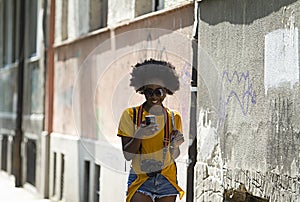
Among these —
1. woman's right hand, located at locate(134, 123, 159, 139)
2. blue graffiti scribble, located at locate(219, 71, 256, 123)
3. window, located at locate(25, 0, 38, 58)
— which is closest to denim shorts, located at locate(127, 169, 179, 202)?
woman's right hand, located at locate(134, 123, 159, 139)

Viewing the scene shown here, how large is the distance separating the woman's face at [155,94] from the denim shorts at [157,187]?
0.60 metres

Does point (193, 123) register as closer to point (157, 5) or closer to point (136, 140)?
point (136, 140)

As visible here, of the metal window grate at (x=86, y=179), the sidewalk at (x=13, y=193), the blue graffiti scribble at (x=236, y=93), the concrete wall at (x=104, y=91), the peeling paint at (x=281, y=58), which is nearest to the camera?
the peeling paint at (x=281, y=58)

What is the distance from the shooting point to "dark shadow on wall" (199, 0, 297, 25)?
6547mm

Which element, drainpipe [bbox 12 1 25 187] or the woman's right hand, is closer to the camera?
the woman's right hand

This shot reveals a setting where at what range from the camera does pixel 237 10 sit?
7195 mm

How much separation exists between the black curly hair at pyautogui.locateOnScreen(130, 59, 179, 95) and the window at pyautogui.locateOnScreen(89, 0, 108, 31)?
5876 mm

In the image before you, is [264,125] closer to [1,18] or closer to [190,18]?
[190,18]

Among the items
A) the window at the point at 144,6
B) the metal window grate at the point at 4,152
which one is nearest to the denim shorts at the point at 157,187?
the window at the point at 144,6

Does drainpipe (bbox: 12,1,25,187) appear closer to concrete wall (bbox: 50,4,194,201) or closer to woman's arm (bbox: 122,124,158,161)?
concrete wall (bbox: 50,4,194,201)

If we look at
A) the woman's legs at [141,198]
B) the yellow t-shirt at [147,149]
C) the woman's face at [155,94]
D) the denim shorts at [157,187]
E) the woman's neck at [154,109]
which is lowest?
the woman's legs at [141,198]

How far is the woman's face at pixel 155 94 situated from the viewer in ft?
21.5

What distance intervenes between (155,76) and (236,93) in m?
0.89

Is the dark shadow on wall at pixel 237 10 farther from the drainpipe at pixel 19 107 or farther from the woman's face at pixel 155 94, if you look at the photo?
the drainpipe at pixel 19 107
